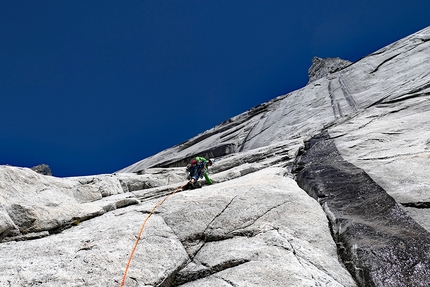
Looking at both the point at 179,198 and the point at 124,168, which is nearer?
the point at 179,198

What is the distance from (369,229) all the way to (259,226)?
8.35 ft

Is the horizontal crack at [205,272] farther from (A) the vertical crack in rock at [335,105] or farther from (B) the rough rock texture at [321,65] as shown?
(B) the rough rock texture at [321,65]

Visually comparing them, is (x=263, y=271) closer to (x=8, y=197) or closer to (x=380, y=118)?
(x=8, y=197)

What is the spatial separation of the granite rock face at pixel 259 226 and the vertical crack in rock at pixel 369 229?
0.03m

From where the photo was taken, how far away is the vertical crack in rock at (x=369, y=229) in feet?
20.0

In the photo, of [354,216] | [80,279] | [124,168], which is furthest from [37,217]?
Answer: [124,168]

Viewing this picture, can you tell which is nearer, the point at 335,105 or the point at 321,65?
the point at 335,105

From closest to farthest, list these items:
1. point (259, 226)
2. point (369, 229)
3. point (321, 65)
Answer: point (369, 229) < point (259, 226) < point (321, 65)

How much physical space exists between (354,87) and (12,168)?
27.0m

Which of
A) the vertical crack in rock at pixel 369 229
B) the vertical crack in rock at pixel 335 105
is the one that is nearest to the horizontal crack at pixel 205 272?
the vertical crack in rock at pixel 369 229

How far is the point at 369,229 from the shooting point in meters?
7.43

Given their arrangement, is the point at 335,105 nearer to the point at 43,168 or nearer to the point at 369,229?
the point at 369,229

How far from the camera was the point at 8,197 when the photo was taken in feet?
31.0

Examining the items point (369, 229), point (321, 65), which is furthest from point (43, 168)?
point (369, 229)
